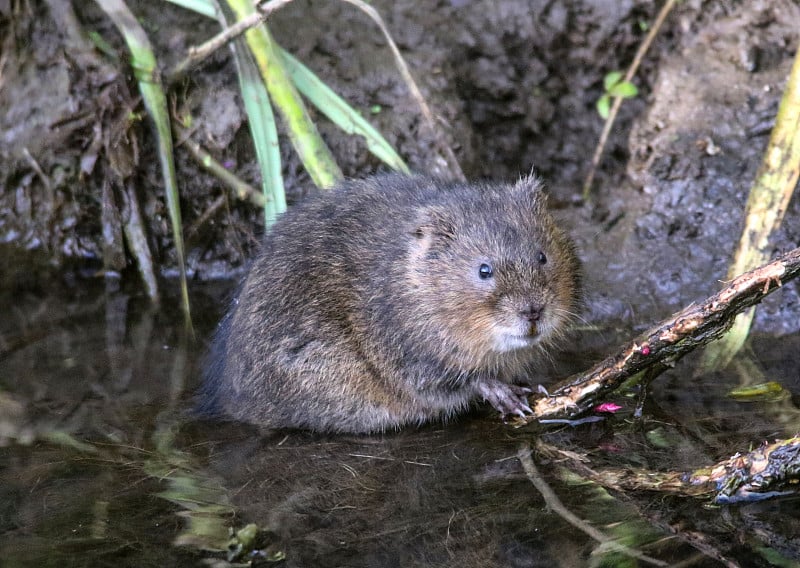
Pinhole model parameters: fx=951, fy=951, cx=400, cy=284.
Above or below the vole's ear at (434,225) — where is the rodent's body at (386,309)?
below

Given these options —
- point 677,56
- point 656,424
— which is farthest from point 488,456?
point 677,56

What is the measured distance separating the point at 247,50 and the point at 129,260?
5.56ft

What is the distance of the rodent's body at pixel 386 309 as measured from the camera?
419cm

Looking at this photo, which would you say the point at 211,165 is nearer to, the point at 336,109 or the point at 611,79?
the point at 336,109

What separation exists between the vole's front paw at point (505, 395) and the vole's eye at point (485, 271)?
20.7 inches

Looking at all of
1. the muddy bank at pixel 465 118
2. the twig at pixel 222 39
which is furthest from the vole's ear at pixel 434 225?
the muddy bank at pixel 465 118

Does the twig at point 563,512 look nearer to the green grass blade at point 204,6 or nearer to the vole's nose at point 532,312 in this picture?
the vole's nose at point 532,312

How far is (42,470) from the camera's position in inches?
151

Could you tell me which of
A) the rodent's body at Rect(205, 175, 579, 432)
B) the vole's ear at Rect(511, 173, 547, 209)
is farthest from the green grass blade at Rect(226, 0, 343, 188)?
the vole's ear at Rect(511, 173, 547, 209)

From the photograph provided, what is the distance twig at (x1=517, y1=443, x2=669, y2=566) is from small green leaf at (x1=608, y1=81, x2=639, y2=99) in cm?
329

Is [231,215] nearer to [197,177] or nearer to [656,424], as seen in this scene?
[197,177]

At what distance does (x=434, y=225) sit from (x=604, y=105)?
8.92 feet

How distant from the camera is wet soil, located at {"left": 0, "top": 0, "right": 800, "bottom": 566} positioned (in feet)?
12.4

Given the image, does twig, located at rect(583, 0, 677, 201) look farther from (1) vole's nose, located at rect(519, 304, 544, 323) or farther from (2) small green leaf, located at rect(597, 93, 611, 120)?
(1) vole's nose, located at rect(519, 304, 544, 323)
